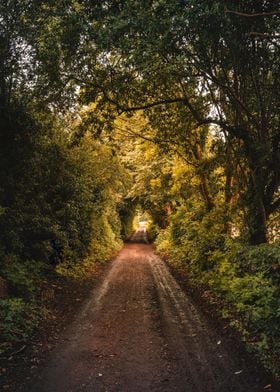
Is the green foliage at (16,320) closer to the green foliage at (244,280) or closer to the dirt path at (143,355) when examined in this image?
the dirt path at (143,355)

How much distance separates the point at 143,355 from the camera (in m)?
7.30

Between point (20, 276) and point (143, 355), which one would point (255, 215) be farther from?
point (20, 276)

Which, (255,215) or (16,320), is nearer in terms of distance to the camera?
(16,320)

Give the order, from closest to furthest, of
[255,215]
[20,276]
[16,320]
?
[16,320] → [20,276] → [255,215]

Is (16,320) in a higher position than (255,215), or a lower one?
lower

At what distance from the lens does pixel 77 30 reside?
9.98m

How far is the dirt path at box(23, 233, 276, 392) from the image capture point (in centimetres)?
606

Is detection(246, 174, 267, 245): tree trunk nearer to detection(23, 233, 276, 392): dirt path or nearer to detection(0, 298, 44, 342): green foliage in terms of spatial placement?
detection(23, 233, 276, 392): dirt path

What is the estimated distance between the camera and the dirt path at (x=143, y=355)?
606 centimetres

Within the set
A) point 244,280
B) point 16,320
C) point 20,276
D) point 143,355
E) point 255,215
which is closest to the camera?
point 143,355

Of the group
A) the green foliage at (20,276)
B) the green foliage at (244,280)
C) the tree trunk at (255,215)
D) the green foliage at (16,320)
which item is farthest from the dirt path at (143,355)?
the tree trunk at (255,215)

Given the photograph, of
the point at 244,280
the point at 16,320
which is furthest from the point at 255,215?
the point at 16,320

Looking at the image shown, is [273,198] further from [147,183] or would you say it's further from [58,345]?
[147,183]

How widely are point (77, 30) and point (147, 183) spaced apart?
59.5 ft
